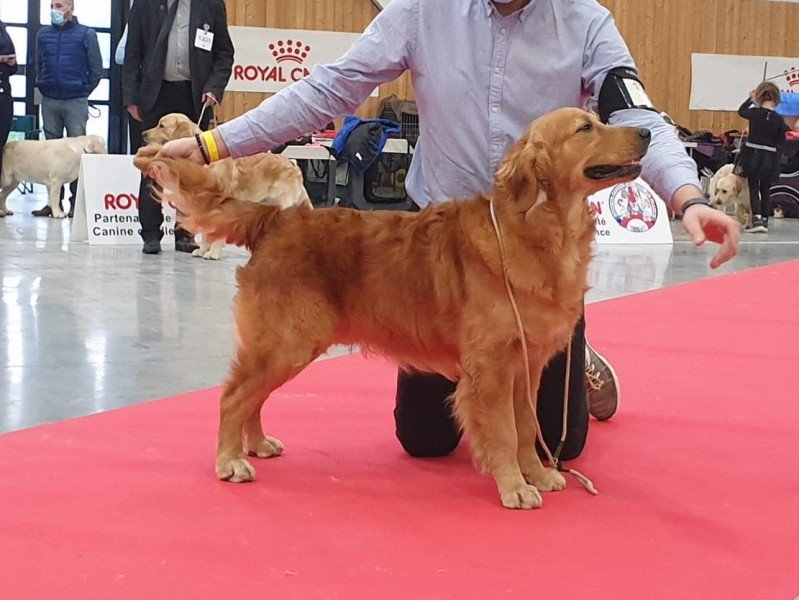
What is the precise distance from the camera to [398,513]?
7.47ft

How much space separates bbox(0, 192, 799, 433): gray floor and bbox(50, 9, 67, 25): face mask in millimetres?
2816

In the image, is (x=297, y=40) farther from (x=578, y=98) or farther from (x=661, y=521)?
(x=661, y=521)

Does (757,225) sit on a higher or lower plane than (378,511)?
higher

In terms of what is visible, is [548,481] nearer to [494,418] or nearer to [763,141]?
[494,418]

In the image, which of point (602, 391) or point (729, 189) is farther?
A: point (729, 189)

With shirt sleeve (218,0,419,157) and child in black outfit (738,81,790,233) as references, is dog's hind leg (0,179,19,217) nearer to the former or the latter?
child in black outfit (738,81,790,233)

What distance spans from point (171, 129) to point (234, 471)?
496 cm

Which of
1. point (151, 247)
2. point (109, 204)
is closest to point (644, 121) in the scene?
point (151, 247)

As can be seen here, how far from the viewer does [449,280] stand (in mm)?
2414

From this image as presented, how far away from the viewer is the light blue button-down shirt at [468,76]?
8.73 feet

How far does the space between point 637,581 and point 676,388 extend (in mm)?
1744

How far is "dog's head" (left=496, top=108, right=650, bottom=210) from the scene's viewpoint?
2.30 meters

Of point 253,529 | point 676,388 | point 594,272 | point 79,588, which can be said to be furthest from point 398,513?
point 594,272

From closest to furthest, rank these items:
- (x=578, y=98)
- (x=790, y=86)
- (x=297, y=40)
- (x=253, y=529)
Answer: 1. (x=253, y=529)
2. (x=578, y=98)
3. (x=297, y=40)
4. (x=790, y=86)
